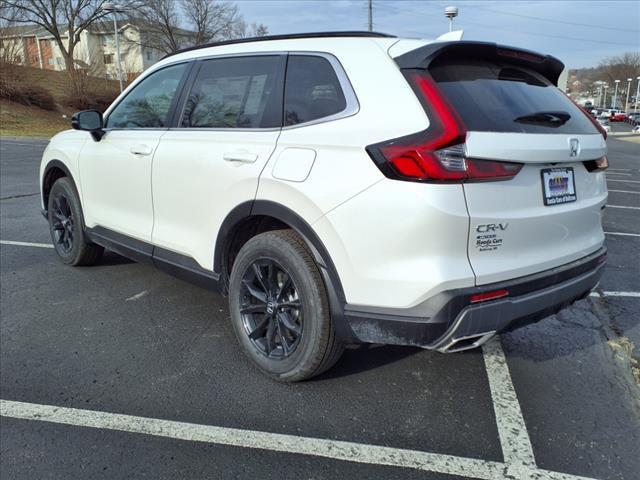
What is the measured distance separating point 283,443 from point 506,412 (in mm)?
1166

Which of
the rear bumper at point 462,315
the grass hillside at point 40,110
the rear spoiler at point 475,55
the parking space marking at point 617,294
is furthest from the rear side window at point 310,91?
the grass hillside at point 40,110

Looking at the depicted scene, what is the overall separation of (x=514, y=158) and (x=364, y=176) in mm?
667

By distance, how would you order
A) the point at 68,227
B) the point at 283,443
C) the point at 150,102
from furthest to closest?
1. the point at 68,227
2. the point at 150,102
3. the point at 283,443

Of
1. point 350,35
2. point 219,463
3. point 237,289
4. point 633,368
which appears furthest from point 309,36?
point 633,368

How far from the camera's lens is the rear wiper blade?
2.62 meters

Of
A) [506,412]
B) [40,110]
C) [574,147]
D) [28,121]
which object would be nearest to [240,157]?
[574,147]

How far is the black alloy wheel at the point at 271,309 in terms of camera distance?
2965 mm

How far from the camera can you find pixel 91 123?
4.23 meters

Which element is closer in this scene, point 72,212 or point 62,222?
point 72,212

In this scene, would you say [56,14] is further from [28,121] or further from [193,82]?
[193,82]

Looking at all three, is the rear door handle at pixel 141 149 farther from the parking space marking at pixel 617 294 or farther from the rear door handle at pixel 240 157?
the parking space marking at pixel 617 294

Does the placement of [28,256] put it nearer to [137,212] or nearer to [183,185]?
[137,212]

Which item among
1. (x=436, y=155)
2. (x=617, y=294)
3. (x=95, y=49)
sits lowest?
(x=617, y=294)

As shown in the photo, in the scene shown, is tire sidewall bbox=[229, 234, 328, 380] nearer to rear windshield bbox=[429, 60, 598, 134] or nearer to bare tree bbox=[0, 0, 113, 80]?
rear windshield bbox=[429, 60, 598, 134]
